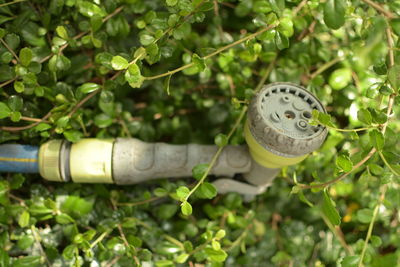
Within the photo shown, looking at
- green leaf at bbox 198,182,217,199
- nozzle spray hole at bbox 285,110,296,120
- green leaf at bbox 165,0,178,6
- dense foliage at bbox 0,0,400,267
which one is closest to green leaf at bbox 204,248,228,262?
dense foliage at bbox 0,0,400,267

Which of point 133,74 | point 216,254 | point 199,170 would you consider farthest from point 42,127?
point 216,254

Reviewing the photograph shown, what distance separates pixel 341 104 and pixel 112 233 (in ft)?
2.39

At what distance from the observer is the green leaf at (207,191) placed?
0.86 metres

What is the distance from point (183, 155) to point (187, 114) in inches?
11.0

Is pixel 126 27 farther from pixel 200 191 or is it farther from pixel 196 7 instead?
pixel 200 191

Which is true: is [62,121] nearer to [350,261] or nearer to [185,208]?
[185,208]

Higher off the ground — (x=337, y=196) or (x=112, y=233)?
(x=112, y=233)

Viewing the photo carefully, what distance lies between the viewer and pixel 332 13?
27.8 inches

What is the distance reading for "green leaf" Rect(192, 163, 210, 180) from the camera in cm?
90

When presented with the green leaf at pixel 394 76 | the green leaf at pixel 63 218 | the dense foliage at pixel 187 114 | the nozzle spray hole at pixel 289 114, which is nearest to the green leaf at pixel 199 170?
the dense foliage at pixel 187 114

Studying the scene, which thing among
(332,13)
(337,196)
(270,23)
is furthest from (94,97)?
(337,196)

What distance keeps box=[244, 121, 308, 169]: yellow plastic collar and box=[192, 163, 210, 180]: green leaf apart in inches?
4.6

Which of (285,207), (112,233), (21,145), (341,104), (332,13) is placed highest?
(332,13)

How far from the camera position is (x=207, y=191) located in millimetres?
866
